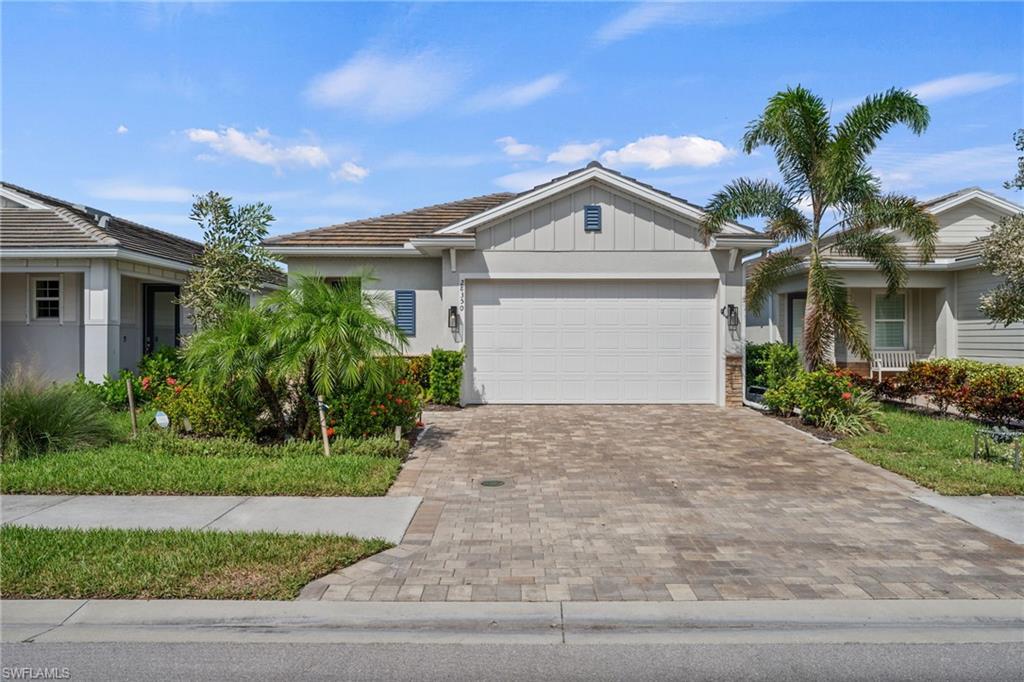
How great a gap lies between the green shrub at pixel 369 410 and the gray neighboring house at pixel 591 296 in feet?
15.3

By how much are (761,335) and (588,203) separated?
1116 centimetres

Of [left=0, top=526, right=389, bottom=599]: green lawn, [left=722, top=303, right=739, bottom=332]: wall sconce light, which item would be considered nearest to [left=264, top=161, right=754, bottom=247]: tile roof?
[left=722, top=303, right=739, bottom=332]: wall sconce light

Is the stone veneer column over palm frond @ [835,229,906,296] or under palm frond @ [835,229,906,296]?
under

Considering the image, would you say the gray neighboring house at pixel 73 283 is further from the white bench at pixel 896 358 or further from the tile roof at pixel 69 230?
the white bench at pixel 896 358

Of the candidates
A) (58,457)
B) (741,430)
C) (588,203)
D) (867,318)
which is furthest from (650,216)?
(58,457)

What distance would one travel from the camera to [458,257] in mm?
14961

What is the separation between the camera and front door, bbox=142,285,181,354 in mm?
17938

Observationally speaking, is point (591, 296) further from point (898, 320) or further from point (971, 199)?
point (971, 199)

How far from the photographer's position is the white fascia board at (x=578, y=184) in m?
14.5

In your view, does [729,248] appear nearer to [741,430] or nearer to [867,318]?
[741,430]

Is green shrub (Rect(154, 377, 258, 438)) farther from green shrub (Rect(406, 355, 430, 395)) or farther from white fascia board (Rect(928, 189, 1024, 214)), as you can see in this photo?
white fascia board (Rect(928, 189, 1024, 214))

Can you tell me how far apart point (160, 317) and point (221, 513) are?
14.1 m

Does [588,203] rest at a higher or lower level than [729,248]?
higher

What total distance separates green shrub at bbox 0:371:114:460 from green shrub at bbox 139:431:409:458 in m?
0.80
